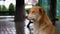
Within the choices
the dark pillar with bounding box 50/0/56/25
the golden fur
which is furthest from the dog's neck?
the dark pillar with bounding box 50/0/56/25

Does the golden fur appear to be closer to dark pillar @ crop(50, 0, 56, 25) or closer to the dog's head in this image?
the dog's head

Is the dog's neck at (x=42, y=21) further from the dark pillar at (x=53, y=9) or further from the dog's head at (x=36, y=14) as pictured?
the dark pillar at (x=53, y=9)

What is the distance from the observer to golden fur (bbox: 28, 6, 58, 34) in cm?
344

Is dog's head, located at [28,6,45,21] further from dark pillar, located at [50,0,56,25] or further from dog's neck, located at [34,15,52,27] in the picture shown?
dark pillar, located at [50,0,56,25]

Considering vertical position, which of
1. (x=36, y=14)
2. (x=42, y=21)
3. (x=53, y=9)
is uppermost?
(x=36, y=14)

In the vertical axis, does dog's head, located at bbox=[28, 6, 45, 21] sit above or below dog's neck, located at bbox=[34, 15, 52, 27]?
above

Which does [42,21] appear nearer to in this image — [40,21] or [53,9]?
[40,21]

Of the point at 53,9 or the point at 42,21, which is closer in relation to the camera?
the point at 42,21

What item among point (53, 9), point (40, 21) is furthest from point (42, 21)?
point (53, 9)

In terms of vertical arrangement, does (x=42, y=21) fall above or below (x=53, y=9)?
above

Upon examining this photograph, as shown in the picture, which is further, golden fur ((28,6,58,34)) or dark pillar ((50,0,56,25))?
dark pillar ((50,0,56,25))

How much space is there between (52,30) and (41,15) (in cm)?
32

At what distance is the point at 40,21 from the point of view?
350cm

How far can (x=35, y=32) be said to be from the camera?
3.54 m
